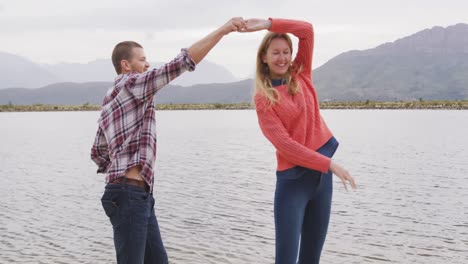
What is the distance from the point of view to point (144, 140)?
14.6ft

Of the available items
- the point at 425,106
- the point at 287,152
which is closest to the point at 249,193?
the point at 287,152

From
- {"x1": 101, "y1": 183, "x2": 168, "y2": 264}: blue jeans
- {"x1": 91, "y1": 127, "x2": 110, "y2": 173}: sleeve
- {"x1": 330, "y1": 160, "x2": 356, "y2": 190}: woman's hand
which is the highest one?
{"x1": 91, "y1": 127, "x2": 110, "y2": 173}: sleeve

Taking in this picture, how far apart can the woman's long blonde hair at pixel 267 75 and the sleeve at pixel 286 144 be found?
0.31 ft

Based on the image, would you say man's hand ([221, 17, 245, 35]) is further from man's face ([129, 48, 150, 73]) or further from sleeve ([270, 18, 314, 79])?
man's face ([129, 48, 150, 73])

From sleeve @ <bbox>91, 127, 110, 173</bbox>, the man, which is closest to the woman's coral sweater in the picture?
the man

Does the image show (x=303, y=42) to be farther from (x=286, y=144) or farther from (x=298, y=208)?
(x=298, y=208)

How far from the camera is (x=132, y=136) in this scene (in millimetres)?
4422

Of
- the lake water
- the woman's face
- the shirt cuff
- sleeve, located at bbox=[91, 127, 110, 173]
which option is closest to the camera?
the shirt cuff

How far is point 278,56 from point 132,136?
4.66 feet

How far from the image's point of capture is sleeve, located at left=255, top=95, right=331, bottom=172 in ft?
14.9

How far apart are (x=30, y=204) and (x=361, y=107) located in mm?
128615

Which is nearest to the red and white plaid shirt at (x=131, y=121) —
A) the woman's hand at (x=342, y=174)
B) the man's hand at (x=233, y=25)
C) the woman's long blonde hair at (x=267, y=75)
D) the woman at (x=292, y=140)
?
the man's hand at (x=233, y=25)

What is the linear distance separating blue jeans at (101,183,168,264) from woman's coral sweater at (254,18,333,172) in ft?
3.78

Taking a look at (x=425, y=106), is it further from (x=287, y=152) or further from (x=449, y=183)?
(x=287, y=152)
